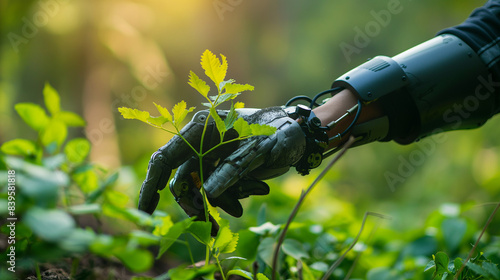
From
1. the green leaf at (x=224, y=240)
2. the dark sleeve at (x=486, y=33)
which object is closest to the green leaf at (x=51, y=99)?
the green leaf at (x=224, y=240)

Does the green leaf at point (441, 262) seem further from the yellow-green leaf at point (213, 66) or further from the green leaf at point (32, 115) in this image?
the green leaf at point (32, 115)

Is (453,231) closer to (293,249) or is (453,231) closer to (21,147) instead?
(293,249)

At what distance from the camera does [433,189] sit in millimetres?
3867

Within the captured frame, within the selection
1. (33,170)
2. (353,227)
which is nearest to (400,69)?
(353,227)

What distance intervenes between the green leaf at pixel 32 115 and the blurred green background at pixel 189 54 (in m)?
4.13

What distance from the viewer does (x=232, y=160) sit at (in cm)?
73

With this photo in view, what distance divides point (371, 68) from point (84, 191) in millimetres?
693

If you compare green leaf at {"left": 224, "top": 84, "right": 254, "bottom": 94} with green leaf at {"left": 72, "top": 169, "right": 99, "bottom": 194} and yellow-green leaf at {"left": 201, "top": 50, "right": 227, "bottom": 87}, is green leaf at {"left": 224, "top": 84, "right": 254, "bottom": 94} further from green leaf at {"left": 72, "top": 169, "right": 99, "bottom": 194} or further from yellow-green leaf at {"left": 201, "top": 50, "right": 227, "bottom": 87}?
green leaf at {"left": 72, "top": 169, "right": 99, "bottom": 194}

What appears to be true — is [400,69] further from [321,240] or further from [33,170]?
[33,170]

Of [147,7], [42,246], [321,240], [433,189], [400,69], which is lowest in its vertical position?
[433,189]

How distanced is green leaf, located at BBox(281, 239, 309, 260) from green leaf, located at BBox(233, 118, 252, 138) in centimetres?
34

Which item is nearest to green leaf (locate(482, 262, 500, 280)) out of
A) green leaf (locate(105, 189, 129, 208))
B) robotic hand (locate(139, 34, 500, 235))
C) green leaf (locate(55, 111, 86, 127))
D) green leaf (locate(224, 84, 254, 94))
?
robotic hand (locate(139, 34, 500, 235))

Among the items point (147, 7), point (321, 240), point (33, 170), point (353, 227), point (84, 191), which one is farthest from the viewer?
point (147, 7)

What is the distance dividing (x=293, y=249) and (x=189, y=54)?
22.8ft
